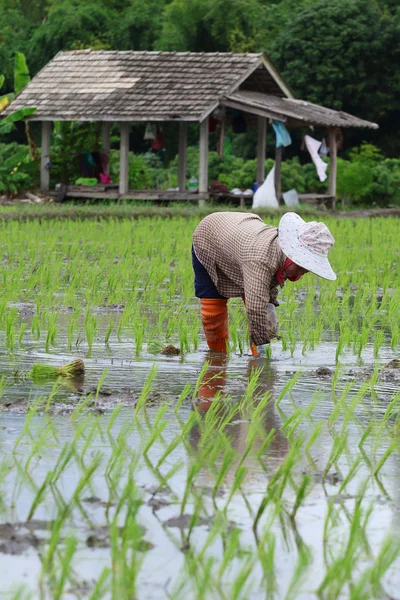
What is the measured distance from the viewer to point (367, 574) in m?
2.03

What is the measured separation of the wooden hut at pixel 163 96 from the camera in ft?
54.4

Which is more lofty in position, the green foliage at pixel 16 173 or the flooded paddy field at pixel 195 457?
the flooded paddy field at pixel 195 457

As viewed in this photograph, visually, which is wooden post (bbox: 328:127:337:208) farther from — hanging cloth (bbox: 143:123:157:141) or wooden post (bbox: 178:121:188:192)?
hanging cloth (bbox: 143:123:157:141)

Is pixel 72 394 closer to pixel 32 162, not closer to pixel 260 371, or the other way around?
pixel 260 371

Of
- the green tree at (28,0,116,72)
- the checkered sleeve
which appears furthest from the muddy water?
the green tree at (28,0,116,72)

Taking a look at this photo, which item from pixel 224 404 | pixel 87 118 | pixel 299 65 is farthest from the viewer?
pixel 299 65

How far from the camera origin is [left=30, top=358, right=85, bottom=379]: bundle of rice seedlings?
4129mm

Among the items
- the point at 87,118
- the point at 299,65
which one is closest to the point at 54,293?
the point at 87,118

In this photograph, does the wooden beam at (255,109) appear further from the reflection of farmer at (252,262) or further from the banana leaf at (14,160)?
the reflection of farmer at (252,262)

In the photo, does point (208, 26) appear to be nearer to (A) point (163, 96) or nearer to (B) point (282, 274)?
(A) point (163, 96)

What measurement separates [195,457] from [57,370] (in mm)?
1263

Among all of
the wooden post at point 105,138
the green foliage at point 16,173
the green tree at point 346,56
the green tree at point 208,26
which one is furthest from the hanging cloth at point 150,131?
the green tree at point 208,26

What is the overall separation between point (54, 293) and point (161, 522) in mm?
4333

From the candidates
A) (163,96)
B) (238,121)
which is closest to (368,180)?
(238,121)
